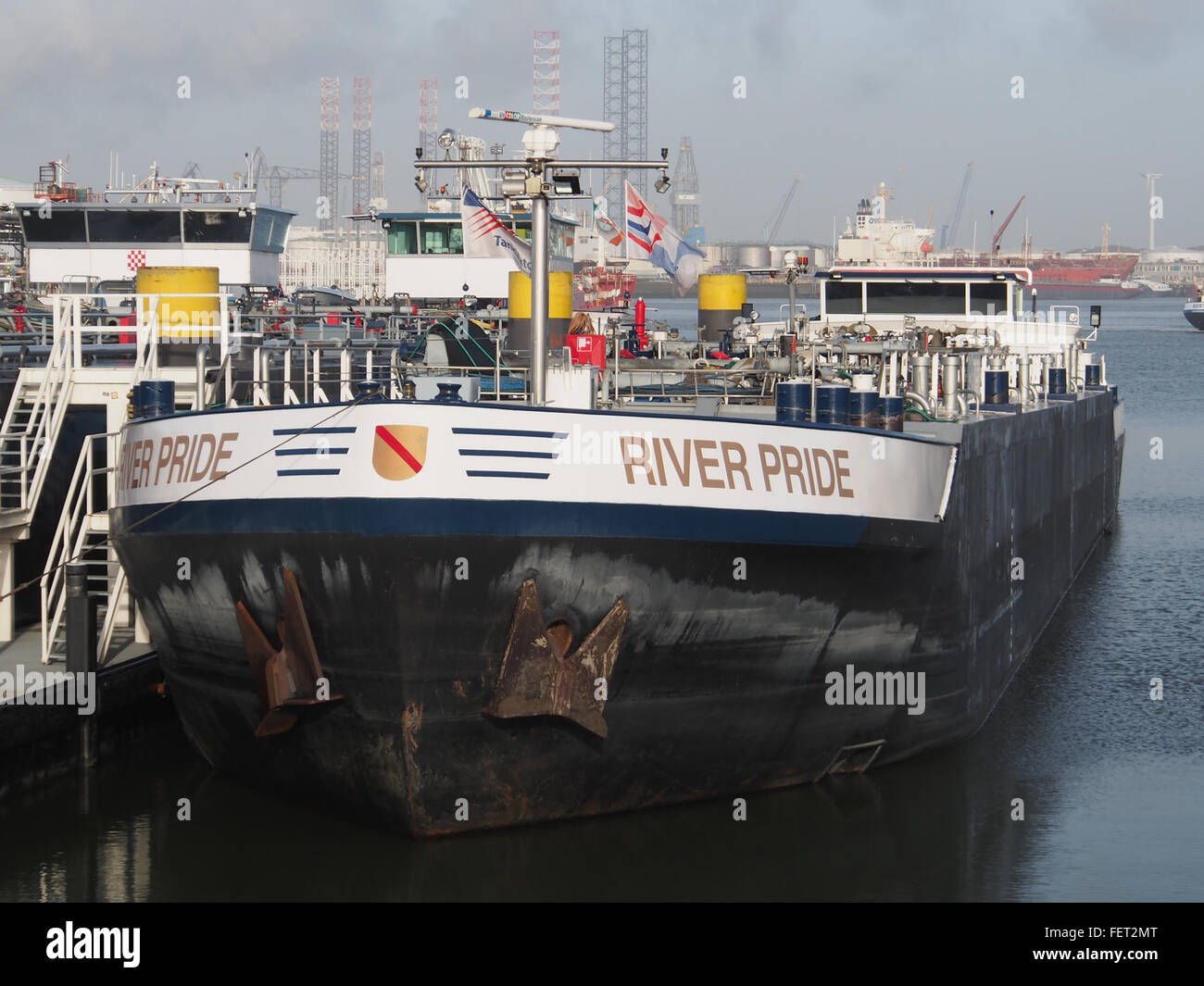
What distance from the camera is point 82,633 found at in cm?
1647

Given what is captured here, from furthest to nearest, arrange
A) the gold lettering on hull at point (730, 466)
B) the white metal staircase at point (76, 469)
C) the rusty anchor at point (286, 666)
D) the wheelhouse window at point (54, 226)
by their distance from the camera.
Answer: the wheelhouse window at point (54, 226)
the white metal staircase at point (76, 469)
the rusty anchor at point (286, 666)
the gold lettering on hull at point (730, 466)

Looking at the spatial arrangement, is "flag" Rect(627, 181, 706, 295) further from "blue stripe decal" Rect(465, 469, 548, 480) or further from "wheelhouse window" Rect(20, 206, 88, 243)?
"wheelhouse window" Rect(20, 206, 88, 243)

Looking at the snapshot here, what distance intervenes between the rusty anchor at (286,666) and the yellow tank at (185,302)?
7450mm

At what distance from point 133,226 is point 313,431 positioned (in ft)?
94.8

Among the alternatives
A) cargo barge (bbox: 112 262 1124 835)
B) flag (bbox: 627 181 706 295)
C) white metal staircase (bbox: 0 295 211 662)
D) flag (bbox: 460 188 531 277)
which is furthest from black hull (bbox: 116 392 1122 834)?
flag (bbox: 627 181 706 295)

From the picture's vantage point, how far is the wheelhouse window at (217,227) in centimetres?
4003

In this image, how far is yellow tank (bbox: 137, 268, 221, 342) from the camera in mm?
20594

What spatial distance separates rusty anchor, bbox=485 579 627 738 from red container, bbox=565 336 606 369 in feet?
16.8

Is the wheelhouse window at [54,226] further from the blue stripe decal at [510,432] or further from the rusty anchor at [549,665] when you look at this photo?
the rusty anchor at [549,665]

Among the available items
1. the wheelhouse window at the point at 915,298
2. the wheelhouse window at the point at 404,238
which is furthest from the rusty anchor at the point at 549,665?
the wheelhouse window at the point at 404,238
